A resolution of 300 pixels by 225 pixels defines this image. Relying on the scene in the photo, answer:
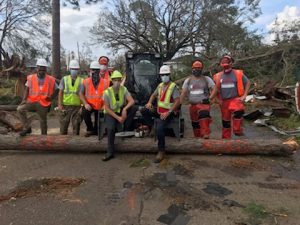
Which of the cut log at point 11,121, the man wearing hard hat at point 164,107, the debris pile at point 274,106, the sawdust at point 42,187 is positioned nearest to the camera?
the sawdust at point 42,187

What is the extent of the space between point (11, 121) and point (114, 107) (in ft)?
13.6

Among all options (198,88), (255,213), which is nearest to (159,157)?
(198,88)

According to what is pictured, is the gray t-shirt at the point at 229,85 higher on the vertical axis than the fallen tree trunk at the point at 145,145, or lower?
higher

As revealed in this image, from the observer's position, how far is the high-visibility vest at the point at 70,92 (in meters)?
8.67

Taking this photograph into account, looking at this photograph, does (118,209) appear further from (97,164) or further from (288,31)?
(288,31)

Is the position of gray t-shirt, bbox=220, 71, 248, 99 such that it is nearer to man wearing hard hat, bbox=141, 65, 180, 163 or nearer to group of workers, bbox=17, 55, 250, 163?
group of workers, bbox=17, 55, 250, 163

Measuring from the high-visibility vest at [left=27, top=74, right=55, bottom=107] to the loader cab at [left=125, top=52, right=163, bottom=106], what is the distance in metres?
2.35

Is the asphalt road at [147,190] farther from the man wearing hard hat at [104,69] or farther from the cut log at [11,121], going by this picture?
the cut log at [11,121]

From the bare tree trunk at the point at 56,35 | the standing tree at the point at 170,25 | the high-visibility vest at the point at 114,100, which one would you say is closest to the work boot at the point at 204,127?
the high-visibility vest at the point at 114,100

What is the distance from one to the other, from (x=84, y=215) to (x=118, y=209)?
444mm

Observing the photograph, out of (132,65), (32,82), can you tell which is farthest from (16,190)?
(132,65)

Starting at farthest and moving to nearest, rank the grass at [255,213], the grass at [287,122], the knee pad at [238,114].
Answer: the grass at [287,122], the knee pad at [238,114], the grass at [255,213]

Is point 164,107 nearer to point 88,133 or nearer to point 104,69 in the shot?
point 88,133

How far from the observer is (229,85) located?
8.22 m
